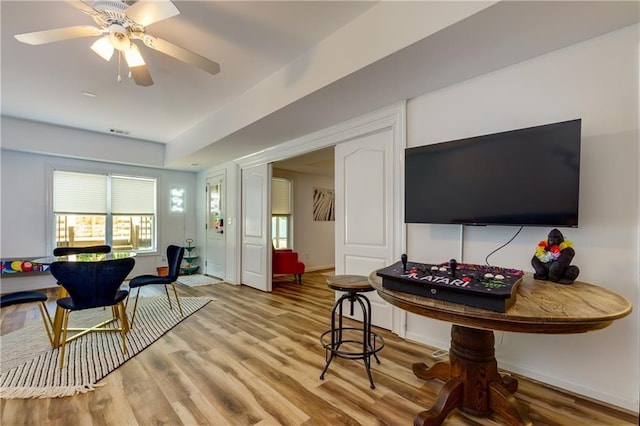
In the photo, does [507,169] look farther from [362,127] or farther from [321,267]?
[321,267]

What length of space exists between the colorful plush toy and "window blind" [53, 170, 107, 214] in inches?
270

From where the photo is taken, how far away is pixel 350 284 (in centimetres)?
227

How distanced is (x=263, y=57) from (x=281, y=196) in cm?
403

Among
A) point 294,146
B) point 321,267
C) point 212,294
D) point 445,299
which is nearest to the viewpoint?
point 445,299

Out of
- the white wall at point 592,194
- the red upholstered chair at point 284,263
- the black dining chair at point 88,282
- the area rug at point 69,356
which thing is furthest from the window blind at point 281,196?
the white wall at point 592,194

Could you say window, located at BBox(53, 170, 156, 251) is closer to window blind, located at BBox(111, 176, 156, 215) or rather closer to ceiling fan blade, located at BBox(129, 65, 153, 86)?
window blind, located at BBox(111, 176, 156, 215)

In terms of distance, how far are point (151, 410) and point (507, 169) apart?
2805 millimetres

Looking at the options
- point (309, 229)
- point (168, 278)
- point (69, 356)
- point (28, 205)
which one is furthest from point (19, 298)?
point (309, 229)

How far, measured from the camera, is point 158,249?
6453 mm

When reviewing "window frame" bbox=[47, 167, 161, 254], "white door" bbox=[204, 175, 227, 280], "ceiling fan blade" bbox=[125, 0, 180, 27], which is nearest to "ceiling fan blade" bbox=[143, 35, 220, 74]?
"ceiling fan blade" bbox=[125, 0, 180, 27]

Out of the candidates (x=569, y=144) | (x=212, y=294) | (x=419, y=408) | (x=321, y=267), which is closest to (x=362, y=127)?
(x=569, y=144)

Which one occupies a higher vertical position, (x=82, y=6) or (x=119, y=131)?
(x=119, y=131)

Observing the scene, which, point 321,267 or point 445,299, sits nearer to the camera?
point 445,299

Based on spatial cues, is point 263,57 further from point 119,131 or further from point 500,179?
point 119,131
